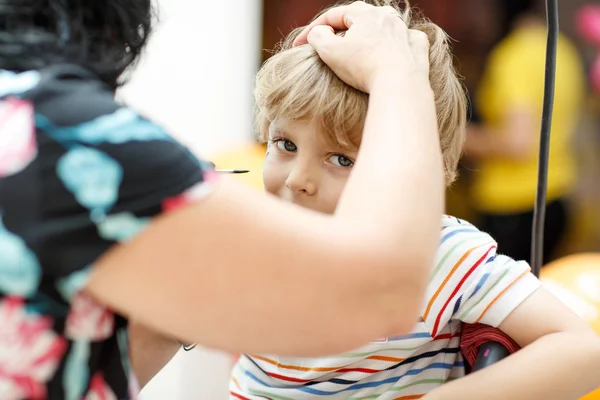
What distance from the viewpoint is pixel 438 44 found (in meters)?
0.94

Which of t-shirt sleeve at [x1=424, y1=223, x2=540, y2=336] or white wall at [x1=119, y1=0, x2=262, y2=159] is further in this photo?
white wall at [x1=119, y1=0, x2=262, y2=159]

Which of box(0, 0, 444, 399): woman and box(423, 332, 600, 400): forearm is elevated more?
box(0, 0, 444, 399): woman

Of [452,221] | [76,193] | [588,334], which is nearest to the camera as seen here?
[76,193]

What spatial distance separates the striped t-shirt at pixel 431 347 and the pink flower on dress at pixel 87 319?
0.39m

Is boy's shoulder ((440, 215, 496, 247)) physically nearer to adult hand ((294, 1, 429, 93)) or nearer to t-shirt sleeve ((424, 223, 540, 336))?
t-shirt sleeve ((424, 223, 540, 336))

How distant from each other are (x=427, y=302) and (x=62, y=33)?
49 centimetres

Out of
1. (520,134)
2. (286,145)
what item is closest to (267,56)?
(520,134)

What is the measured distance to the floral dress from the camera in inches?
18.9

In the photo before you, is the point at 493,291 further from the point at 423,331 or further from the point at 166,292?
the point at 166,292

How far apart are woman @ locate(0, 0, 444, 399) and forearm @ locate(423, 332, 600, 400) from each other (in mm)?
252

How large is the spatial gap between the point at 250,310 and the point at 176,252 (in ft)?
0.21

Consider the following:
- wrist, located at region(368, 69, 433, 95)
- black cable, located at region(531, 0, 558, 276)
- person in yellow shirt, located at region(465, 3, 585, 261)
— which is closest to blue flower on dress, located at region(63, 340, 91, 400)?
wrist, located at region(368, 69, 433, 95)

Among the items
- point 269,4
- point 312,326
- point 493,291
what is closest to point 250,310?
point 312,326

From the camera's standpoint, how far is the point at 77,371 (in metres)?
0.55
